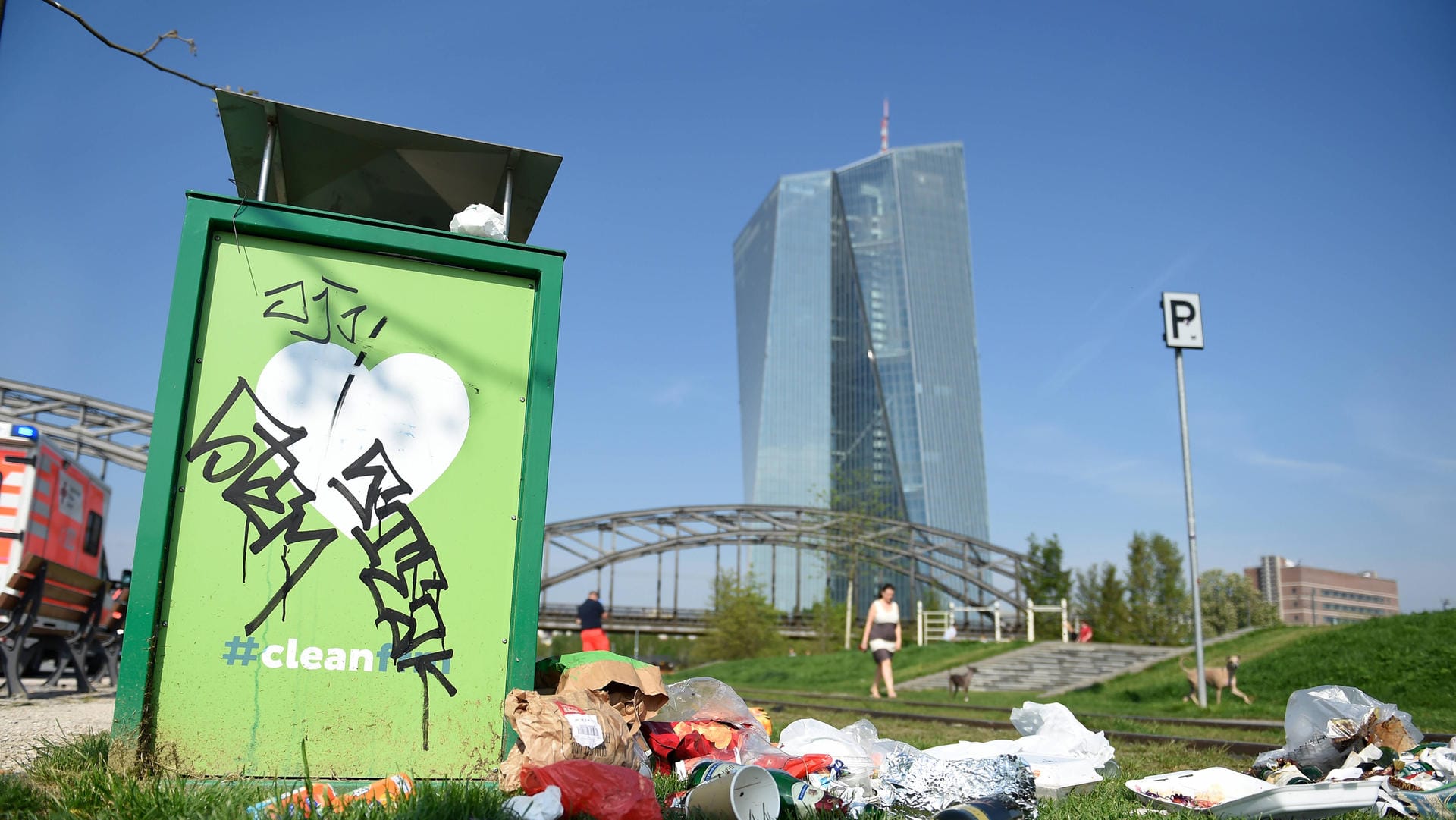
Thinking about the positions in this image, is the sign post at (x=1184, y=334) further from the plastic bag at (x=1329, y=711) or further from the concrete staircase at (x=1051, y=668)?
the plastic bag at (x=1329, y=711)

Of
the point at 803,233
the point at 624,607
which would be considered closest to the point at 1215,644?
the point at 624,607

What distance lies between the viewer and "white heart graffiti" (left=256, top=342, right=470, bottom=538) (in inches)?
156

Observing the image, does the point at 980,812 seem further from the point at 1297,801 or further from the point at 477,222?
the point at 477,222

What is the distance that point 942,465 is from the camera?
148625 millimetres

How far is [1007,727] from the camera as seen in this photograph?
30.1 feet

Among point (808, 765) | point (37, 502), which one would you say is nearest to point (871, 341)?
point (37, 502)

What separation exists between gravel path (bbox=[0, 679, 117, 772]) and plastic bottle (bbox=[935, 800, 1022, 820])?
350cm

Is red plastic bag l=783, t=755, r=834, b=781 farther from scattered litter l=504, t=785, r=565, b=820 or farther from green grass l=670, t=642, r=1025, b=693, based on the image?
green grass l=670, t=642, r=1025, b=693

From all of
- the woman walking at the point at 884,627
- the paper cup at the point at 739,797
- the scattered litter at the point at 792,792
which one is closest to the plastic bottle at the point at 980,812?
the scattered litter at the point at 792,792

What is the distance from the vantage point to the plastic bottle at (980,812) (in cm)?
332

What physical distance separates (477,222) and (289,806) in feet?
8.74

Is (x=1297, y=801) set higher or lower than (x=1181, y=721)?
higher

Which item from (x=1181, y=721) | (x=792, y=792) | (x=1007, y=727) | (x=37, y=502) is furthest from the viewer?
(x=37, y=502)

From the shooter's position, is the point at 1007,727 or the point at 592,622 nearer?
the point at 1007,727
